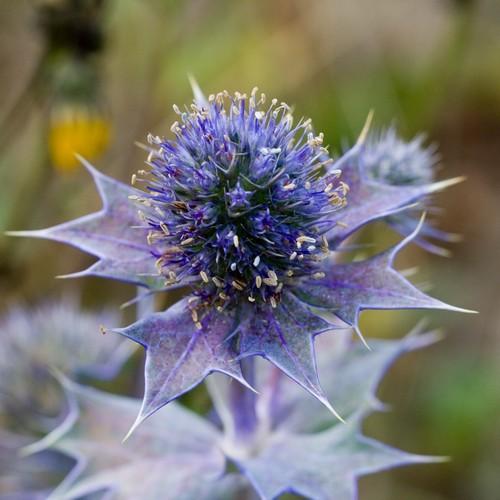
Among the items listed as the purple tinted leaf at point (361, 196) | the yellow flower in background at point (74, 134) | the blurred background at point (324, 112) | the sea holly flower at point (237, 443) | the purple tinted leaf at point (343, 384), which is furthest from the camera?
the blurred background at point (324, 112)

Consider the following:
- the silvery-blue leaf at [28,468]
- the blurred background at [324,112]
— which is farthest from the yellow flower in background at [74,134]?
the silvery-blue leaf at [28,468]

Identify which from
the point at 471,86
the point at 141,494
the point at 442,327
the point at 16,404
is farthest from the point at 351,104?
the point at 141,494

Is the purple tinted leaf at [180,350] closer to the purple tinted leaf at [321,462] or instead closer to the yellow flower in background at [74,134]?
the purple tinted leaf at [321,462]

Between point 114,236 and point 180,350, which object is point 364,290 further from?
point 114,236

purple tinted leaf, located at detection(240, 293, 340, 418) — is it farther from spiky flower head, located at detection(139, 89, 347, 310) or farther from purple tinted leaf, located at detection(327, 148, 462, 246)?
purple tinted leaf, located at detection(327, 148, 462, 246)

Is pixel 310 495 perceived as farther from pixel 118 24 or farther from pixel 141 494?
pixel 118 24
